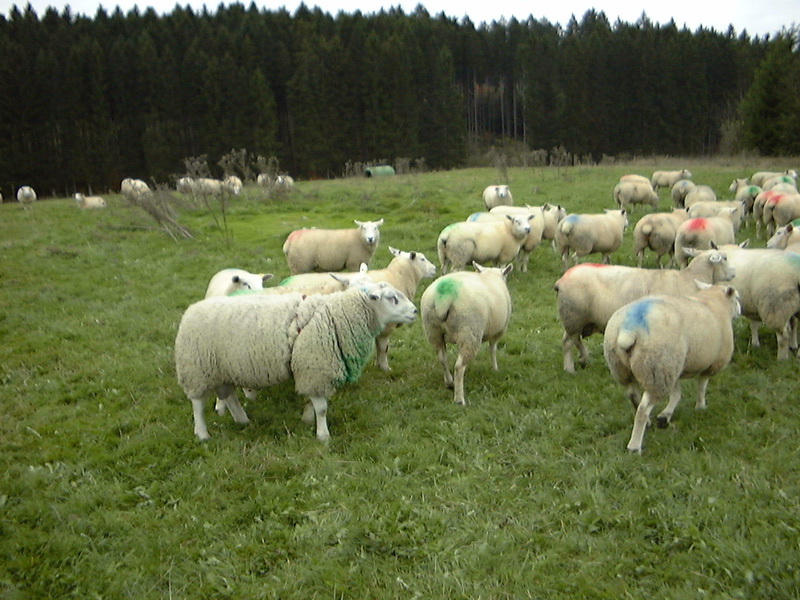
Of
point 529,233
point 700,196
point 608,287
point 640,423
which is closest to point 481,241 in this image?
point 529,233

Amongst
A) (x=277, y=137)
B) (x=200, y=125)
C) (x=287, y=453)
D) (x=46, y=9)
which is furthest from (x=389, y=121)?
(x=287, y=453)

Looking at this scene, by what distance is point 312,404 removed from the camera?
19.8 feet

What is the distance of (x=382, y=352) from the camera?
7484mm

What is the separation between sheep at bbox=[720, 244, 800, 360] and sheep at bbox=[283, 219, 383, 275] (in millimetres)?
6331

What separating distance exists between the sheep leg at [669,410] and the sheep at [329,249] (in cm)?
680

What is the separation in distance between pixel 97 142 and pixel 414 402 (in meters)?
38.5

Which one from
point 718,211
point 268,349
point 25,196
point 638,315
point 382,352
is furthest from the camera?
point 25,196

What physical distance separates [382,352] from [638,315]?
11.2 ft

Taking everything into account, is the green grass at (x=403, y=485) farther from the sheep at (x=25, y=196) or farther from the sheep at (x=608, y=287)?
the sheep at (x=25, y=196)

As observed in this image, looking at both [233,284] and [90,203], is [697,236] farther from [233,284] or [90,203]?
[90,203]

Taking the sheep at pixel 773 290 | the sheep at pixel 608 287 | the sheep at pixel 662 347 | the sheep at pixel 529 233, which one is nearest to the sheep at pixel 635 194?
the sheep at pixel 529 233

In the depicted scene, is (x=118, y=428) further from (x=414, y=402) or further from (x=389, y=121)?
(x=389, y=121)

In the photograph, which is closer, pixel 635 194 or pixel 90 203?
pixel 635 194

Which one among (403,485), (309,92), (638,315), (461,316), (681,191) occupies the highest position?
(309,92)
